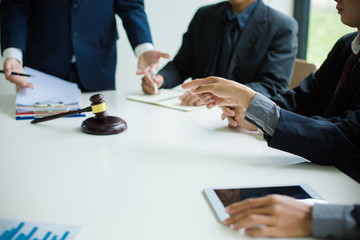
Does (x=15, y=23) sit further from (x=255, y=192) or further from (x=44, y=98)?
(x=255, y=192)

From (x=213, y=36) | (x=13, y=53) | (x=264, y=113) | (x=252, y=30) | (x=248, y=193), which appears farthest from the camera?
(x=213, y=36)

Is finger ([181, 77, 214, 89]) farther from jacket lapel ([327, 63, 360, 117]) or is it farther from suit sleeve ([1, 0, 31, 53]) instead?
suit sleeve ([1, 0, 31, 53])

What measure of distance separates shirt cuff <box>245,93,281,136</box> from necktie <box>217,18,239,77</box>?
1059 millimetres

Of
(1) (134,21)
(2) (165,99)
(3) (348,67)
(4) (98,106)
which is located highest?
(1) (134,21)

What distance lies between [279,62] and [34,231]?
1.57 metres

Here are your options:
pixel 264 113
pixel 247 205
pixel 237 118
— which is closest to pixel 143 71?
pixel 237 118

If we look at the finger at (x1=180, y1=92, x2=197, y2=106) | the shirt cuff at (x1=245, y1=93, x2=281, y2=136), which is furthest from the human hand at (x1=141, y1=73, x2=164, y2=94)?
the shirt cuff at (x1=245, y1=93, x2=281, y2=136)

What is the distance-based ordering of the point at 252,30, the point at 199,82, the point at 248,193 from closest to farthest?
the point at 248,193, the point at 199,82, the point at 252,30

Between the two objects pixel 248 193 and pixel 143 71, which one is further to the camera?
pixel 143 71

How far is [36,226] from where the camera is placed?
0.67 metres

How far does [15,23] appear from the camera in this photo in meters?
1.73

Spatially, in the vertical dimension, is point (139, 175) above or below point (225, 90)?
below

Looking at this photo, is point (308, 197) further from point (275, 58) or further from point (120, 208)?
point (275, 58)

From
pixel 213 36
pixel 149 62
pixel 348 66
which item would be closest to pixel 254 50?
pixel 213 36
